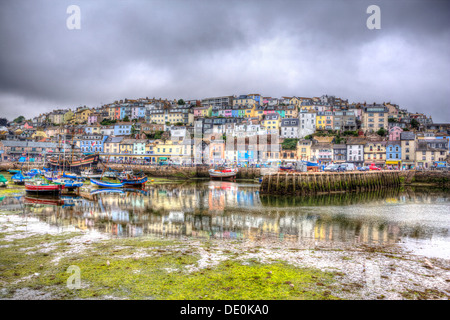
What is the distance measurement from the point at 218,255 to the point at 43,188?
22111 millimetres

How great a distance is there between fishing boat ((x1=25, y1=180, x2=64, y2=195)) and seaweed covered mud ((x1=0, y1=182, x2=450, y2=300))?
6668 mm

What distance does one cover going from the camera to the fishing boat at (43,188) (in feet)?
85.0

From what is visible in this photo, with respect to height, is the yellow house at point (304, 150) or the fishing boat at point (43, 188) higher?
the yellow house at point (304, 150)

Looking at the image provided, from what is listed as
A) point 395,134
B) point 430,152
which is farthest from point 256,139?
point 430,152

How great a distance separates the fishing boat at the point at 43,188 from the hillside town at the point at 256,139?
84.9 feet

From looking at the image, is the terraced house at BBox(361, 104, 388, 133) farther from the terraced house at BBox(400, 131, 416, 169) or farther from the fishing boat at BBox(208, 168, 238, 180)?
the fishing boat at BBox(208, 168, 238, 180)

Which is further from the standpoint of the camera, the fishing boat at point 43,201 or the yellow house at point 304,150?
the yellow house at point 304,150

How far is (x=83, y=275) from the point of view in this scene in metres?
8.27

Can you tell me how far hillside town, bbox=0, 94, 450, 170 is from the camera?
202 ft

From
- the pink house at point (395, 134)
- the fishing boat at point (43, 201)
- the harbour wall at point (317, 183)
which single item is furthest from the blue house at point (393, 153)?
the fishing boat at point (43, 201)

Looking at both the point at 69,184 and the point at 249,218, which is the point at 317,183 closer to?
the point at 249,218

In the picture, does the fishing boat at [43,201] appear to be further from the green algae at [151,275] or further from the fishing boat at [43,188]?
the green algae at [151,275]
